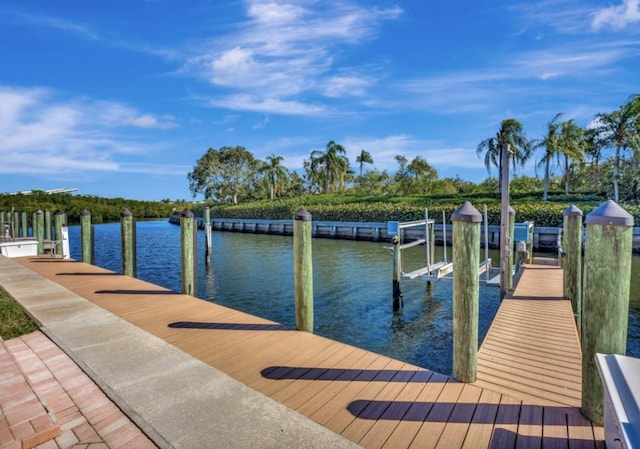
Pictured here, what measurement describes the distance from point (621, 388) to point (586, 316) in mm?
850

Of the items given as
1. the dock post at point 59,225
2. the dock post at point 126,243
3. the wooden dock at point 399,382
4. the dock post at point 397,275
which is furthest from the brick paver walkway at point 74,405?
the dock post at point 59,225

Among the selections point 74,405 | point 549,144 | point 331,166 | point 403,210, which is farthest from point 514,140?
point 74,405

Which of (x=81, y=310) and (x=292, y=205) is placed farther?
(x=292, y=205)

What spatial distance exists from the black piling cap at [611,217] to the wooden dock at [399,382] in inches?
53.1

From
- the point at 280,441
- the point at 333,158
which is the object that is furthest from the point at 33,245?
the point at 333,158

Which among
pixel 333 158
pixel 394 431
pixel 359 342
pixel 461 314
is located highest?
pixel 333 158

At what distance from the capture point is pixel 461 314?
3.16m

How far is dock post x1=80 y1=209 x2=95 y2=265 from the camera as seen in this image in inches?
394

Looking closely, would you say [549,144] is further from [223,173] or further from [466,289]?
[223,173]

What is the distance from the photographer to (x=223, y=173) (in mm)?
54188

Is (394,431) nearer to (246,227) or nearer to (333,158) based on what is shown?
(246,227)

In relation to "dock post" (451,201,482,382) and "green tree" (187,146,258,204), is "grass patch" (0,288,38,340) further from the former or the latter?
"green tree" (187,146,258,204)

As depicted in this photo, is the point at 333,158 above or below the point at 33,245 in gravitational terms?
above

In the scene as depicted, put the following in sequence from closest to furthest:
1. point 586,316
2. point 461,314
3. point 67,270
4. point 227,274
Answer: point 586,316
point 461,314
point 67,270
point 227,274
